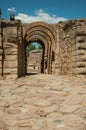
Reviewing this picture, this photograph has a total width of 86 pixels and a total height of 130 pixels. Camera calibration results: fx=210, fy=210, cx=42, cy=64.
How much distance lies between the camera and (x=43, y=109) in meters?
4.38

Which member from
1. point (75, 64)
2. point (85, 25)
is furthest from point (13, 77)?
point (85, 25)

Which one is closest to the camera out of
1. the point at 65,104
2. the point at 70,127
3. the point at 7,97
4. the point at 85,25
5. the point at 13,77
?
the point at 70,127

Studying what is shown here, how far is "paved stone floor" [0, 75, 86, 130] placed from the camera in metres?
3.57

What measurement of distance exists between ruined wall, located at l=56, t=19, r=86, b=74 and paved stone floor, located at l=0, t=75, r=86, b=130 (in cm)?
273

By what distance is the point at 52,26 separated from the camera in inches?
619

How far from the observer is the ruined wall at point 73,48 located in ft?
28.2


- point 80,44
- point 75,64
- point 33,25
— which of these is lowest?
point 75,64

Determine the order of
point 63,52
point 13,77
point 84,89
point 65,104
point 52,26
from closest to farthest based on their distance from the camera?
point 65,104 < point 84,89 < point 13,77 < point 63,52 < point 52,26

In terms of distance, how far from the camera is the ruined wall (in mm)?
8609

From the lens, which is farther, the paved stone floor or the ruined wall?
the ruined wall

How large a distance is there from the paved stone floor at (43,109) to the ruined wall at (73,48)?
2726 millimetres

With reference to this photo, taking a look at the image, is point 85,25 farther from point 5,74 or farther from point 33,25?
point 33,25

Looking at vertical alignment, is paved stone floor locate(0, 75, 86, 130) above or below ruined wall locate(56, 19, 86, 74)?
below

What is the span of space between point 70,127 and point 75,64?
216 inches
